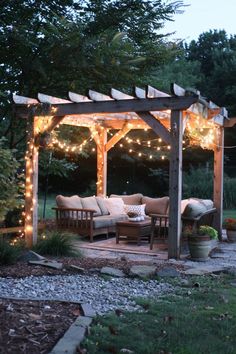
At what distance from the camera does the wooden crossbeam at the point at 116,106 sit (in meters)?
7.93

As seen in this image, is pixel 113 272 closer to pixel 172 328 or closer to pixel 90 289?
pixel 90 289

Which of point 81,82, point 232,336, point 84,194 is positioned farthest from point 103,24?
point 84,194

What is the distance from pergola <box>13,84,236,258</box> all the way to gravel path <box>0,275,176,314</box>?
215 cm

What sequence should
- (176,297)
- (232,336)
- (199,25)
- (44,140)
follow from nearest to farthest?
(232,336)
(176,297)
(44,140)
(199,25)

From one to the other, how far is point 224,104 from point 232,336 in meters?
20.3

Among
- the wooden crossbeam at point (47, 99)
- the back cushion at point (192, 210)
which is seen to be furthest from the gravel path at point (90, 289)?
the wooden crossbeam at point (47, 99)

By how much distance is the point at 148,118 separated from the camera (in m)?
8.32

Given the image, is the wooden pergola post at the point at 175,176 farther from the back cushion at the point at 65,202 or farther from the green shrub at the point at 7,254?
the back cushion at the point at 65,202

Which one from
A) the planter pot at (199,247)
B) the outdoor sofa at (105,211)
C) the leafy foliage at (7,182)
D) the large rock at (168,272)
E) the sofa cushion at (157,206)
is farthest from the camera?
the sofa cushion at (157,206)

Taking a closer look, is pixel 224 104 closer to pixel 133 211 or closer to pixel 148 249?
pixel 133 211

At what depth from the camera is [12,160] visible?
7332 millimetres

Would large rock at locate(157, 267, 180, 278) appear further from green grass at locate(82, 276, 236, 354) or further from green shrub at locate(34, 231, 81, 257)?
green shrub at locate(34, 231, 81, 257)

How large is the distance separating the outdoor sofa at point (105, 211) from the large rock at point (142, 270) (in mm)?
2248

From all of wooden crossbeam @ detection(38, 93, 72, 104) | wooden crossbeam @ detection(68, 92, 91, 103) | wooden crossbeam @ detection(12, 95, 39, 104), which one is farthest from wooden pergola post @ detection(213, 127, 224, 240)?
wooden crossbeam @ detection(12, 95, 39, 104)
